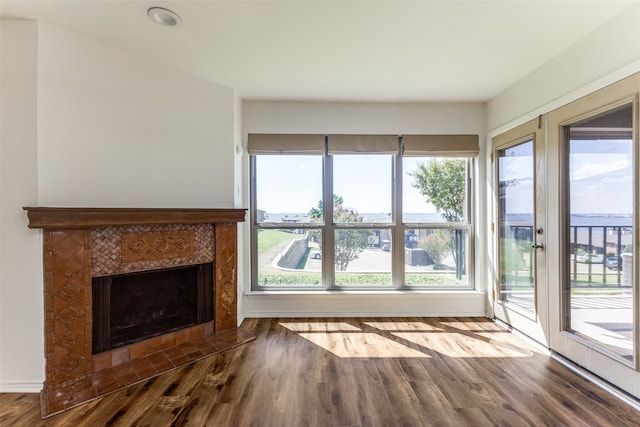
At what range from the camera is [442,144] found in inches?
134

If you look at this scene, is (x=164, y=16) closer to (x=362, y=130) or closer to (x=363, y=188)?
(x=362, y=130)

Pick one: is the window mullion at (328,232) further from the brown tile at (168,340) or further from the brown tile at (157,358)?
the brown tile at (157,358)

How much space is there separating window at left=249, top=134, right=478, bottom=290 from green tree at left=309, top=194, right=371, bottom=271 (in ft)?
0.04

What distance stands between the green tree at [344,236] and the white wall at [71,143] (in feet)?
4.52

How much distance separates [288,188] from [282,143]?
1.77 feet

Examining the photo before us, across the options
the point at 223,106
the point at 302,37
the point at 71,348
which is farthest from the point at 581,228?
the point at 71,348

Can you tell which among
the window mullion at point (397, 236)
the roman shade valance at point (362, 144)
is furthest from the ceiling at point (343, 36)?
the window mullion at point (397, 236)

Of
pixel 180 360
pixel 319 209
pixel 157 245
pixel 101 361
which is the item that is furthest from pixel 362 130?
pixel 101 361

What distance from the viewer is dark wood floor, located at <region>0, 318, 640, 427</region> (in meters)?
1.74

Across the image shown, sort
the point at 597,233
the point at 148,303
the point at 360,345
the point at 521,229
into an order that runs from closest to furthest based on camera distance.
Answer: the point at 597,233, the point at 148,303, the point at 360,345, the point at 521,229

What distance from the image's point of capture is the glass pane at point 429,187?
3.55m

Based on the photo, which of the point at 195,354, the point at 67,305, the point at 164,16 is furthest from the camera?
the point at 195,354

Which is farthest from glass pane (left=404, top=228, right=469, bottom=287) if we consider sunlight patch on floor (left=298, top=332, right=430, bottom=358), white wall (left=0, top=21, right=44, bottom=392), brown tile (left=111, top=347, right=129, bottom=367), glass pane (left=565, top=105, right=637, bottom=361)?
white wall (left=0, top=21, right=44, bottom=392)

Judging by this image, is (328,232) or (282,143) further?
(328,232)
